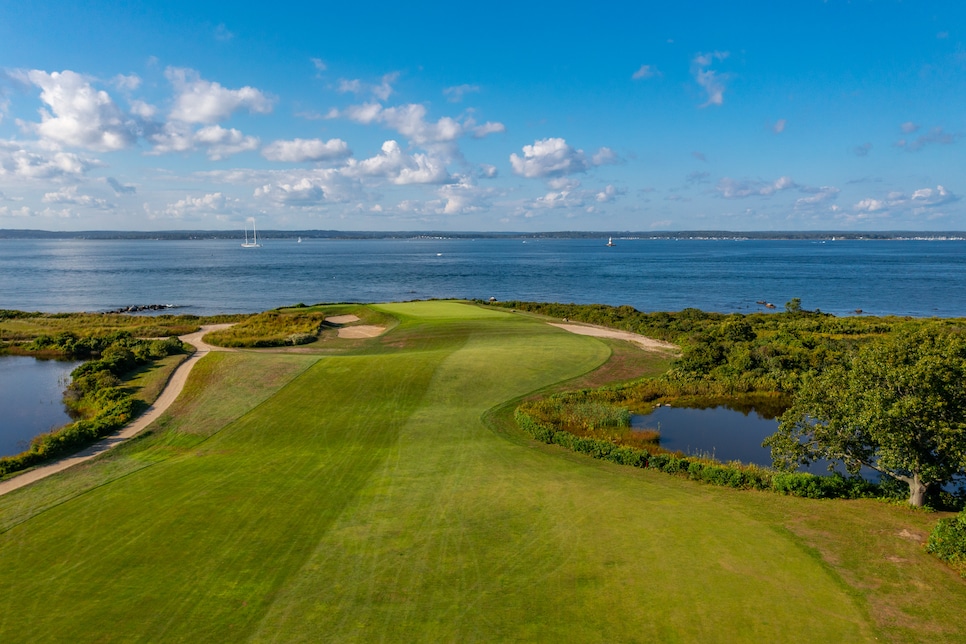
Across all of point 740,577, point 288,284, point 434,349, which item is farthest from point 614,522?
point 288,284

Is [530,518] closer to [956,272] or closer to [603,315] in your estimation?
[603,315]

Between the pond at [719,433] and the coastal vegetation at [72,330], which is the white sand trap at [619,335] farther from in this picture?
the coastal vegetation at [72,330]

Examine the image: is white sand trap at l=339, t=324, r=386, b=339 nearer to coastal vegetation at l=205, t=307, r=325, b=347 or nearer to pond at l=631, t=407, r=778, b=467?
coastal vegetation at l=205, t=307, r=325, b=347

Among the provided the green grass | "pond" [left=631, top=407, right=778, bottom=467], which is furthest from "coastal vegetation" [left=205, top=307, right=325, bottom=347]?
"pond" [left=631, top=407, right=778, bottom=467]

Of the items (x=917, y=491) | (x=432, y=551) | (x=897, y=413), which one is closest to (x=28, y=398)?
(x=432, y=551)

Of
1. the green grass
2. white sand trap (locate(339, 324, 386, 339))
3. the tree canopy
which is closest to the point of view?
the green grass
